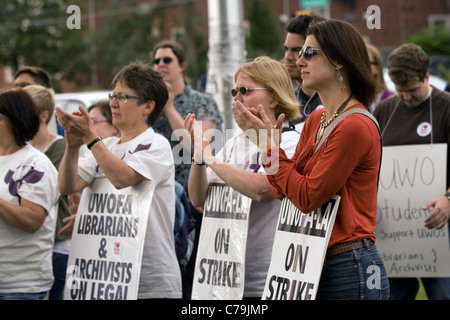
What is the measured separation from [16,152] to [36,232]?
503 mm

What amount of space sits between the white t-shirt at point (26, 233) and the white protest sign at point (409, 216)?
228 cm

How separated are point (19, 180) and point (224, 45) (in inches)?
140

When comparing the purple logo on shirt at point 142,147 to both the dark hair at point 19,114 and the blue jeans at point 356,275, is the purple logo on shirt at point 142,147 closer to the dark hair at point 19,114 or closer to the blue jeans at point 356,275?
the dark hair at point 19,114

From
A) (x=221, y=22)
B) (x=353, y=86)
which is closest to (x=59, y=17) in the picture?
(x=221, y=22)

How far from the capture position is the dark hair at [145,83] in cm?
467

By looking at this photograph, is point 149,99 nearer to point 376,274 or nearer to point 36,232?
point 36,232

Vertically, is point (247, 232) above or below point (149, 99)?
below

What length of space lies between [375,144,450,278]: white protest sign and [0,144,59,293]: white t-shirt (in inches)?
89.9

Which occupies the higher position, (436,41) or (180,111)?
(436,41)

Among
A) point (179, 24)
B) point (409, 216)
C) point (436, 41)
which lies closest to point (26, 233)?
point (409, 216)

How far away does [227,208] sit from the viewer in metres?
4.28

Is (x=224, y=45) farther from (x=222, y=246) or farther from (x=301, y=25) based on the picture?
(x=222, y=246)

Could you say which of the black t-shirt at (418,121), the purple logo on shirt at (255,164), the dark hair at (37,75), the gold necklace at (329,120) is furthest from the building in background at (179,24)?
the gold necklace at (329,120)

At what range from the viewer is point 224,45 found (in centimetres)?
777
